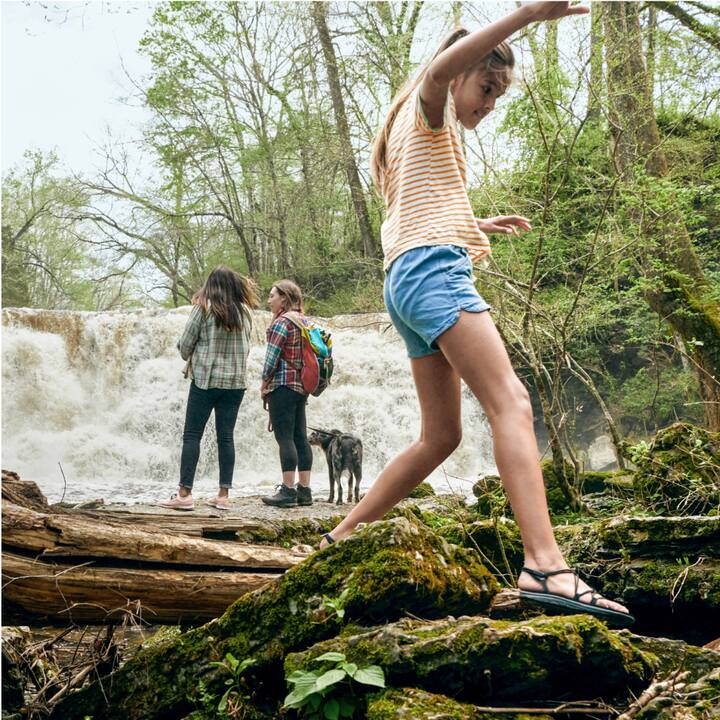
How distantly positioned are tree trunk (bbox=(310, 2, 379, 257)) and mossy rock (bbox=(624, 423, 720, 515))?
15212 millimetres

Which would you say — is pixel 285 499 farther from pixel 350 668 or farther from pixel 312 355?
pixel 350 668

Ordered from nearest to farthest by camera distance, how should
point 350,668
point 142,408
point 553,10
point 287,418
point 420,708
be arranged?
point 420,708 → point 350,668 → point 553,10 → point 287,418 → point 142,408

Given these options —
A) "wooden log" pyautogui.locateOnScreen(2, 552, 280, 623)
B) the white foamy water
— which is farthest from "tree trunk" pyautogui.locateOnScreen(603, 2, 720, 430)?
the white foamy water

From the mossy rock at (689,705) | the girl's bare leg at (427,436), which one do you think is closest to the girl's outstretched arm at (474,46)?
the girl's bare leg at (427,436)

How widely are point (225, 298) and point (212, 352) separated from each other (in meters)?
0.52

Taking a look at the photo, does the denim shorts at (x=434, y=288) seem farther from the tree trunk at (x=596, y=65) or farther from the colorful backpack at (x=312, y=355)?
the colorful backpack at (x=312, y=355)

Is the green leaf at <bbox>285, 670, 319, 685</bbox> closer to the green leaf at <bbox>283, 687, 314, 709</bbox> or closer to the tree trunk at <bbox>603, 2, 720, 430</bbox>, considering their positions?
the green leaf at <bbox>283, 687, 314, 709</bbox>

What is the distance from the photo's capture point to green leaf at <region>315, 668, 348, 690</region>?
6.24ft

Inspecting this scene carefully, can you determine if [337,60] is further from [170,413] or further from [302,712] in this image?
[302,712]

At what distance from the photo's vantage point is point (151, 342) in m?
15.2

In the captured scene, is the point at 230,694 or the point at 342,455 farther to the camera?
the point at 342,455

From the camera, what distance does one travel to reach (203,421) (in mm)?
7098

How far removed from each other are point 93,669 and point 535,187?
7.33 m

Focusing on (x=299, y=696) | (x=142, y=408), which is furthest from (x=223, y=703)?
(x=142, y=408)
